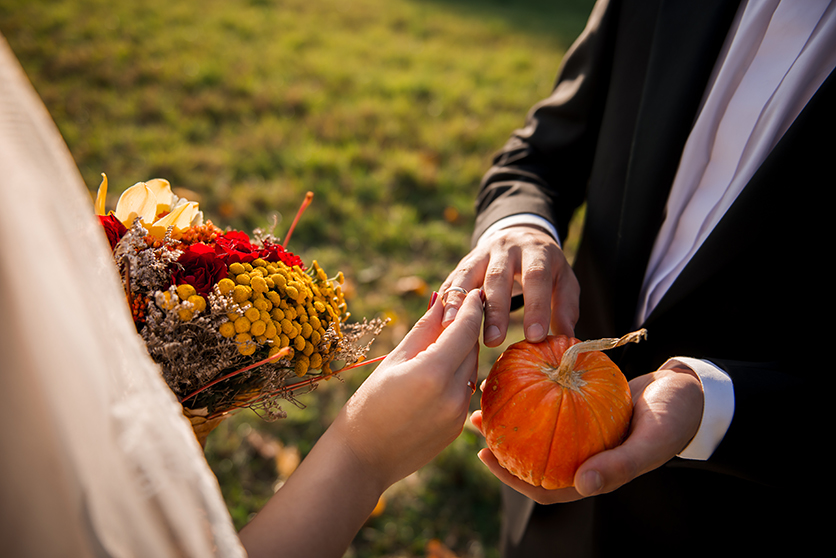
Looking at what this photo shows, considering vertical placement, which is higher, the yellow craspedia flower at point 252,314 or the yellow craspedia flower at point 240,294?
the yellow craspedia flower at point 240,294

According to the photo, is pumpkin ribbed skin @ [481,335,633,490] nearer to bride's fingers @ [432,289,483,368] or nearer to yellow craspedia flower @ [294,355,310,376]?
bride's fingers @ [432,289,483,368]

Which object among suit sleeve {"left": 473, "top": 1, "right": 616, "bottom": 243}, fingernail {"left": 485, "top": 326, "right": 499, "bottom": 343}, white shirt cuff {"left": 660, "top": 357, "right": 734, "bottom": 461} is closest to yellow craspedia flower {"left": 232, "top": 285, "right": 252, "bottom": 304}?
fingernail {"left": 485, "top": 326, "right": 499, "bottom": 343}

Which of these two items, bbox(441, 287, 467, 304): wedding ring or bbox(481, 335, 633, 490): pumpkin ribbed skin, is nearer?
bbox(481, 335, 633, 490): pumpkin ribbed skin

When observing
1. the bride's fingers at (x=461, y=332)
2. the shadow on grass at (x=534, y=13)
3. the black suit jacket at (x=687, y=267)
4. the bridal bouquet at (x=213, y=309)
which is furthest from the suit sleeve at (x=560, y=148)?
the shadow on grass at (x=534, y=13)

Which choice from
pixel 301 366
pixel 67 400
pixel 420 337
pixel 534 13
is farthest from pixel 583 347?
pixel 534 13

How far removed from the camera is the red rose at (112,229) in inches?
38.6

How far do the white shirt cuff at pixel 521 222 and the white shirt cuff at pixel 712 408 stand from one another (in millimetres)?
648

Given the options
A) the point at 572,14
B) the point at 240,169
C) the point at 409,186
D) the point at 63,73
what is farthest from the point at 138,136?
the point at 572,14

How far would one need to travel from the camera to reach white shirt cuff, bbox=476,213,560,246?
1.60m

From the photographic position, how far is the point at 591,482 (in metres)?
1.02

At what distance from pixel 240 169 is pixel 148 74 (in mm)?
2078

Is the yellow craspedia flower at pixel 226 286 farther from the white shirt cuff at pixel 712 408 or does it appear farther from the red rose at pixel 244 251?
the white shirt cuff at pixel 712 408

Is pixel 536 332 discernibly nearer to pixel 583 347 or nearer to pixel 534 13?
pixel 583 347

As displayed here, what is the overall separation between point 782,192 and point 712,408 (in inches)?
22.6
